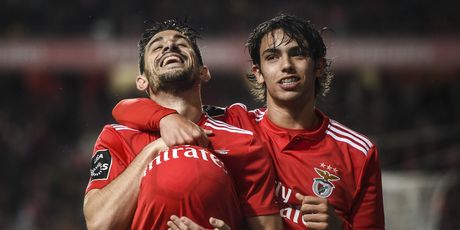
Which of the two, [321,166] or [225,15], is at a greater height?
[225,15]

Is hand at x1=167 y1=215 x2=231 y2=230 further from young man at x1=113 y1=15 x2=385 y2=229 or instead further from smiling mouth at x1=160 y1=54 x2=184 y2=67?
smiling mouth at x1=160 y1=54 x2=184 y2=67

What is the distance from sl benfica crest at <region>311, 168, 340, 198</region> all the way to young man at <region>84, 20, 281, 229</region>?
0.28m

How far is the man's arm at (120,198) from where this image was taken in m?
3.66

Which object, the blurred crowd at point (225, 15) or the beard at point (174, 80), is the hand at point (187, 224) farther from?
the blurred crowd at point (225, 15)

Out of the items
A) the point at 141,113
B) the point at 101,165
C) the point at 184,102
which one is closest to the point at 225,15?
the point at 184,102

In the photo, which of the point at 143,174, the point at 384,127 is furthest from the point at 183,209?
the point at 384,127

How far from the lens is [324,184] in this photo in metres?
4.14

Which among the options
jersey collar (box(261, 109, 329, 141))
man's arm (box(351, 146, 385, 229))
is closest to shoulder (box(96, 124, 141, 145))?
jersey collar (box(261, 109, 329, 141))

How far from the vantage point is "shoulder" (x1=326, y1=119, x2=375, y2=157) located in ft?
14.0

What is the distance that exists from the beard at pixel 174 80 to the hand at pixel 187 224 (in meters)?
0.86

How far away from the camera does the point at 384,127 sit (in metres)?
10.3

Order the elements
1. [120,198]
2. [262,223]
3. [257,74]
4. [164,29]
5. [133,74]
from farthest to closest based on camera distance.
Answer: [133,74], [257,74], [164,29], [262,223], [120,198]

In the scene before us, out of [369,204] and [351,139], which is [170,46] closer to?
[351,139]

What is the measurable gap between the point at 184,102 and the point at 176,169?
2.29 ft
